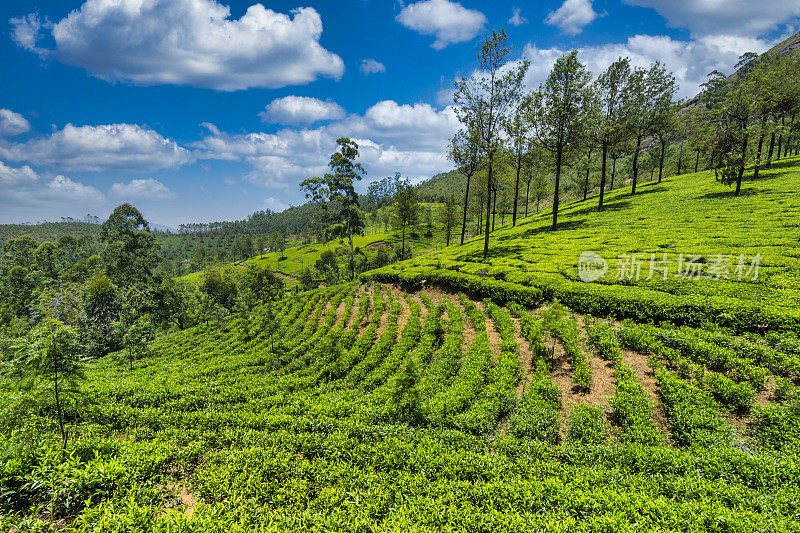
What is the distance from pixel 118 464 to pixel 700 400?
1695cm

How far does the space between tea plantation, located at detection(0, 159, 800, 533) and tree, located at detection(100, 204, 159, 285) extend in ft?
116

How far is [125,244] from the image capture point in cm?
4222

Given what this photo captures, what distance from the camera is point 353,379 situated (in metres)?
14.3

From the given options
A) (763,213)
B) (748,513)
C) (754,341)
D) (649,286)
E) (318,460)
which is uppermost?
(763,213)

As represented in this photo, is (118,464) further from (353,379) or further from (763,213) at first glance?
(763,213)

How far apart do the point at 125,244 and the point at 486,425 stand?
56.4 meters

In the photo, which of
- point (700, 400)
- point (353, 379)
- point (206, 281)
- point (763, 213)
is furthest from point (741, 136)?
point (206, 281)

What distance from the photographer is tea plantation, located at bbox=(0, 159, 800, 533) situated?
6328mm

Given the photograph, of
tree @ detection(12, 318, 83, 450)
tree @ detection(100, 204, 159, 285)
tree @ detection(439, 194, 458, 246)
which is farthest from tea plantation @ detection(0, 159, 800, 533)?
tree @ detection(439, 194, 458, 246)

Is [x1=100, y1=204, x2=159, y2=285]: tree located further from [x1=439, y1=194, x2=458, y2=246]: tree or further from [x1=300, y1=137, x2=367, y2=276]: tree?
[x1=439, y1=194, x2=458, y2=246]: tree

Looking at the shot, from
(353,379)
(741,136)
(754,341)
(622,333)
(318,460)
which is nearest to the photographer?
(318,460)

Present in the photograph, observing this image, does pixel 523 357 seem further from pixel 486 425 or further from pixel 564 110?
pixel 564 110

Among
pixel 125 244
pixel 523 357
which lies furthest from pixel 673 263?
pixel 125 244

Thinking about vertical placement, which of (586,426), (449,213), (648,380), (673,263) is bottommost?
(586,426)
